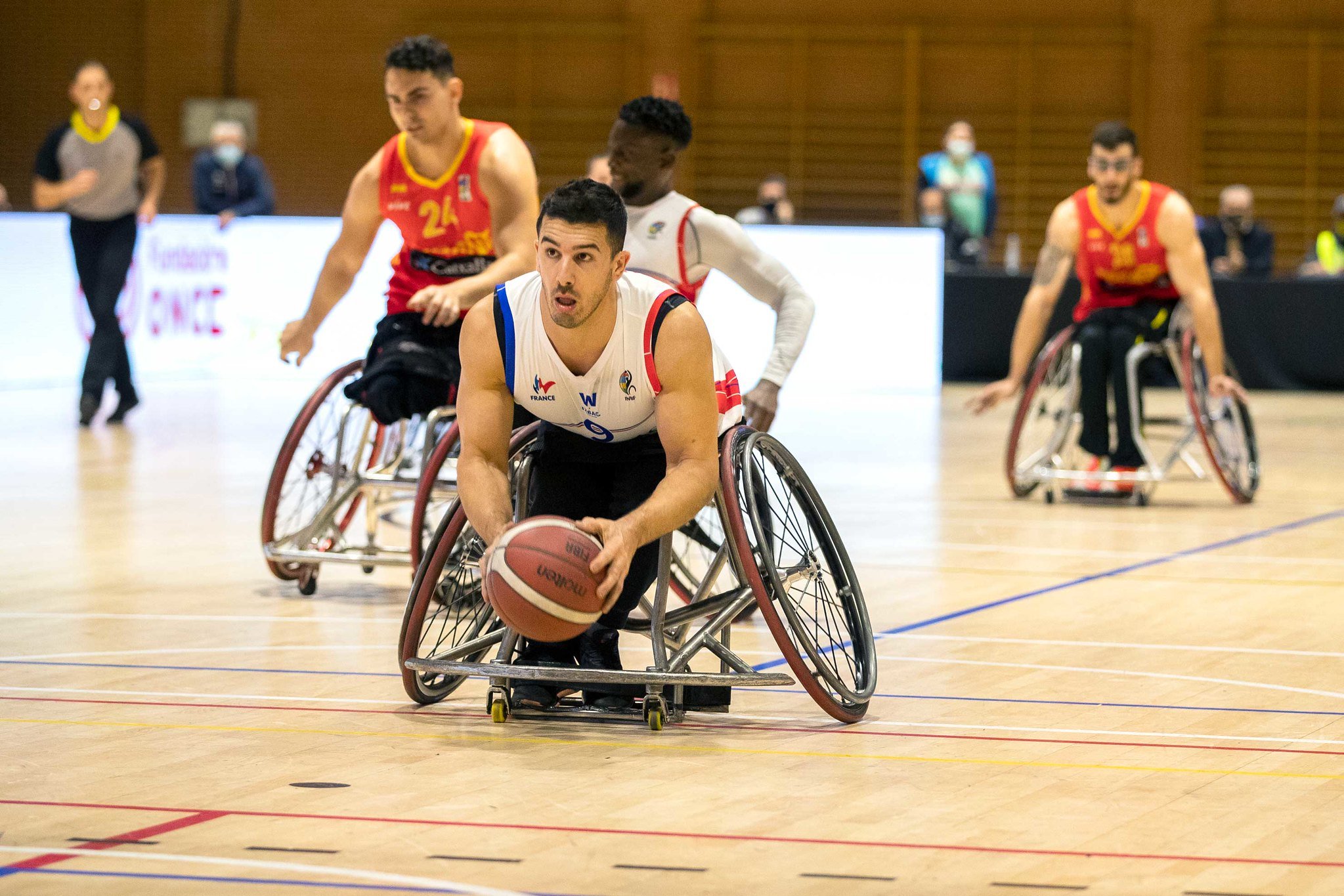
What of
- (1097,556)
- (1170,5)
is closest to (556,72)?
(1170,5)

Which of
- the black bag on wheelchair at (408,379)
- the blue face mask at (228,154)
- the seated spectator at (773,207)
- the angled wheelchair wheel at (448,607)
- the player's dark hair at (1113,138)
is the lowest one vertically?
the angled wheelchair wheel at (448,607)

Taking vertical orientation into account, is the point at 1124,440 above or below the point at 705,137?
below

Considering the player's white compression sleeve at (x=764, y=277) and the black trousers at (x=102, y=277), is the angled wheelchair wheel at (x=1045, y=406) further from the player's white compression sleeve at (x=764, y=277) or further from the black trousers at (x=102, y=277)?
the black trousers at (x=102, y=277)

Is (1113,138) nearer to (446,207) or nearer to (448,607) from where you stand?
(446,207)

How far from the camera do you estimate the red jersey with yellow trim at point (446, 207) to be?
17.4 ft

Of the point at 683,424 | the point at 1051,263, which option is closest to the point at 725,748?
the point at 683,424

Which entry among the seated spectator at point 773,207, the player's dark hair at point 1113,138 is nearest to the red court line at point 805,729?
the player's dark hair at point 1113,138

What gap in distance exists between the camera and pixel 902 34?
1858cm

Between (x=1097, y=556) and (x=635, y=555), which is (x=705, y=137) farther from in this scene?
(x=635, y=555)

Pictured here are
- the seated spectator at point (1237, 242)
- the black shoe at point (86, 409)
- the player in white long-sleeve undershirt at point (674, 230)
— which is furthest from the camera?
the seated spectator at point (1237, 242)

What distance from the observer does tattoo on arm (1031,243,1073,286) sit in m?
7.69

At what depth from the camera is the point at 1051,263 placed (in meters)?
7.71

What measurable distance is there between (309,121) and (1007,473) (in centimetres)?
1310

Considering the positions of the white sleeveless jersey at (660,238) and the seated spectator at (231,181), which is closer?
the white sleeveless jersey at (660,238)
